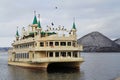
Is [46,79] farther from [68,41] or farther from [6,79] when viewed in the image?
[68,41]

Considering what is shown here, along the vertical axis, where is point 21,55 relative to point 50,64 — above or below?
above

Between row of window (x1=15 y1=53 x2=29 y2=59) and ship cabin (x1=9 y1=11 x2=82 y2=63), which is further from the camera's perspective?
row of window (x1=15 y1=53 x2=29 y2=59)

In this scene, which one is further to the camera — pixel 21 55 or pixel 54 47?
pixel 21 55

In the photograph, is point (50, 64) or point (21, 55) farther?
point (21, 55)

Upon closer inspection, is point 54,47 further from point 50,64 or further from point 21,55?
point 21,55

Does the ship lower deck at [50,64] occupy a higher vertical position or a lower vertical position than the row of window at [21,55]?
lower

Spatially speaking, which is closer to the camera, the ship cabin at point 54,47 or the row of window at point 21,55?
the ship cabin at point 54,47

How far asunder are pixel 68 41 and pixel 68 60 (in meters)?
4.26

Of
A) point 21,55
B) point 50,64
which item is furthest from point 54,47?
point 21,55

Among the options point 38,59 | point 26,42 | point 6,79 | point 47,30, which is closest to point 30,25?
point 26,42

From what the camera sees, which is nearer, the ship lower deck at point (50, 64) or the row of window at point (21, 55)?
the ship lower deck at point (50, 64)

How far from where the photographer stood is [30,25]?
75.0 meters

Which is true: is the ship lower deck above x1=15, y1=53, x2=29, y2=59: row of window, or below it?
below

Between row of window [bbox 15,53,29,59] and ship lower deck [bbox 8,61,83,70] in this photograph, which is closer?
ship lower deck [bbox 8,61,83,70]
